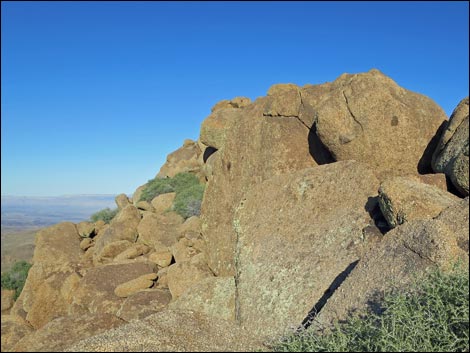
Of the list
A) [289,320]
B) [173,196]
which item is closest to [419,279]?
[289,320]

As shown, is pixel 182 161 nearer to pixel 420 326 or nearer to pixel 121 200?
pixel 121 200

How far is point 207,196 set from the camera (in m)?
13.6

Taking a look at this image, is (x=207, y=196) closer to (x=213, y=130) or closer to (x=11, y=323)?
(x=11, y=323)

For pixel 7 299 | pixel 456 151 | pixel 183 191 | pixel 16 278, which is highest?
pixel 456 151

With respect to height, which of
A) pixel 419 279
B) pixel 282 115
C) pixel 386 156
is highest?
pixel 282 115

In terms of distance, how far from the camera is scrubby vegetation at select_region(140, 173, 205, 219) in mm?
22375

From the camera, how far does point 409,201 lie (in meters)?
7.04

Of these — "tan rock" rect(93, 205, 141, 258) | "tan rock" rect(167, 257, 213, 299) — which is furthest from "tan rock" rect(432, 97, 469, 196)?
"tan rock" rect(93, 205, 141, 258)

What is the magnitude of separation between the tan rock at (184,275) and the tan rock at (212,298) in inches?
61.3

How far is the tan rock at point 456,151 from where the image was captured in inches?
302

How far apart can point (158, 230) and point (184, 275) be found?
7.53 m

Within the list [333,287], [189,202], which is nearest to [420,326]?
[333,287]

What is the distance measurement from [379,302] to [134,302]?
331 inches

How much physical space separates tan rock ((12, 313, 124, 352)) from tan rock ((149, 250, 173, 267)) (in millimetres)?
5192
